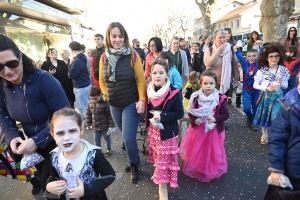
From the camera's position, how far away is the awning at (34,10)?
816cm

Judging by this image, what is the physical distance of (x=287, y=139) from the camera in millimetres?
1683

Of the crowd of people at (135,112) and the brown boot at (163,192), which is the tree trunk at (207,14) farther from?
the brown boot at (163,192)

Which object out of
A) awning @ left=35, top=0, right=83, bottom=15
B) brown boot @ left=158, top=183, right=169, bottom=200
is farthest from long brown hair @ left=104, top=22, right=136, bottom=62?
awning @ left=35, top=0, right=83, bottom=15

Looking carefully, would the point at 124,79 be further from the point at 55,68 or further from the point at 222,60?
the point at 55,68

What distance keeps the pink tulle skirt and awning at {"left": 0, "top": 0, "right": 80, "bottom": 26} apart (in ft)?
28.2

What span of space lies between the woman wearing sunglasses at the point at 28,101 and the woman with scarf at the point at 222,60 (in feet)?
10.5

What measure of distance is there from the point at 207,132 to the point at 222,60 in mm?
1971

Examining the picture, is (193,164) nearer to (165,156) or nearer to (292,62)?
(165,156)

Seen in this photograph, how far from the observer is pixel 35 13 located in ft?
34.3

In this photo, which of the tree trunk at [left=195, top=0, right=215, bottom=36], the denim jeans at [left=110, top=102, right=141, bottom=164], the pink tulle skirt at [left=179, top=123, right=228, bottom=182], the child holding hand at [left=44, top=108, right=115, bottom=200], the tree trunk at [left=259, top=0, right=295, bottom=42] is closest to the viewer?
the child holding hand at [left=44, top=108, right=115, bottom=200]

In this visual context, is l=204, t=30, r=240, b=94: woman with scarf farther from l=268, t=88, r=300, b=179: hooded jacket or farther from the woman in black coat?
the woman in black coat

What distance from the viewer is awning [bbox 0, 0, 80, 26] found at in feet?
26.8

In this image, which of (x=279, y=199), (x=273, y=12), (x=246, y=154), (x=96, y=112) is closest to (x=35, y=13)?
(x=96, y=112)

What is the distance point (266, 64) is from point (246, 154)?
161cm
